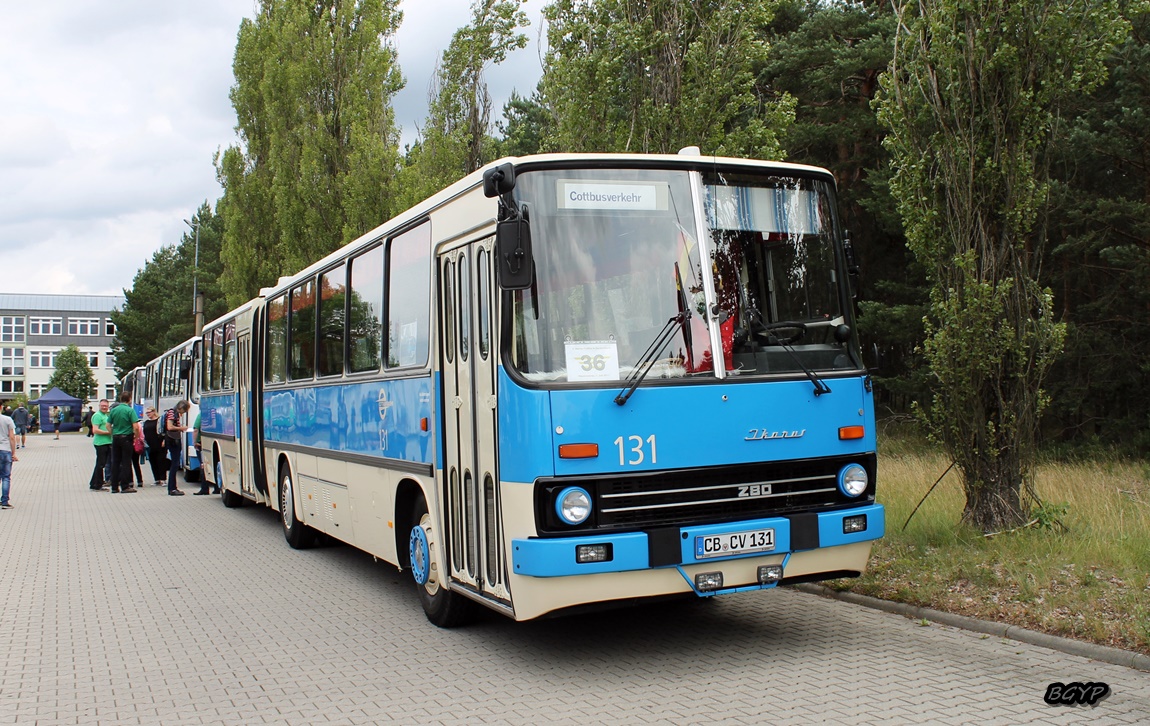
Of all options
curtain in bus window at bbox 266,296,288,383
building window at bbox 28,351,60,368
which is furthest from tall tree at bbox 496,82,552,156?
building window at bbox 28,351,60,368

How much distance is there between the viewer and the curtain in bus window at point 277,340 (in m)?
12.8

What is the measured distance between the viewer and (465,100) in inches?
994

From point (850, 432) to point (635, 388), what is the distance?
5.10ft

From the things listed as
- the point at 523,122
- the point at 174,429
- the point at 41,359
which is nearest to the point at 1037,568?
the point at 174,429

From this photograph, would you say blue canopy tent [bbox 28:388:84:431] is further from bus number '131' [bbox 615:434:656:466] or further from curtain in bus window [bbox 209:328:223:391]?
bus number '131' [bbox 615:434:656:466]

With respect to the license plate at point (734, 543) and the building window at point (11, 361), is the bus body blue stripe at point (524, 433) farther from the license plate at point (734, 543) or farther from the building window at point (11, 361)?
the building window at point (11, 361)

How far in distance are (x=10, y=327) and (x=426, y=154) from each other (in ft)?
355

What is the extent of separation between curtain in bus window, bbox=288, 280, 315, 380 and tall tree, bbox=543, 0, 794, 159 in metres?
5.35

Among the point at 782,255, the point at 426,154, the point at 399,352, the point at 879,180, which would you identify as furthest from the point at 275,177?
the point at 782,255

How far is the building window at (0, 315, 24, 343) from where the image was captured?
115456 mm

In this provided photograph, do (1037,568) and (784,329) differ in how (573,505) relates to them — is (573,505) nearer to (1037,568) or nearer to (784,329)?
(784,329)

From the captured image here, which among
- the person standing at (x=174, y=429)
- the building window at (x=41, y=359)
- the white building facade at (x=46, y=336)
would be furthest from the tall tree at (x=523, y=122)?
the building window at (x=41, y=359)

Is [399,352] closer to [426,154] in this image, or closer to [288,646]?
[288,646]

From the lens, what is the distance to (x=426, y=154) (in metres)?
25.0
